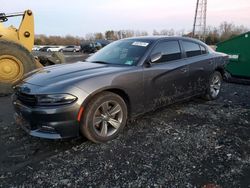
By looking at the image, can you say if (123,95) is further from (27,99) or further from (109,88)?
(27,99)

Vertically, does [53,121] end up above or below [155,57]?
below

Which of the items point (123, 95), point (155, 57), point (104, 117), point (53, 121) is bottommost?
point (104, 117)

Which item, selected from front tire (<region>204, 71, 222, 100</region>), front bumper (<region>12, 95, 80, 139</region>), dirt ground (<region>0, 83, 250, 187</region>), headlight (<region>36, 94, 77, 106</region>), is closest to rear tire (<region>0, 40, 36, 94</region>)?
dirt ground (<region>0, 83, 250, 187</region>)

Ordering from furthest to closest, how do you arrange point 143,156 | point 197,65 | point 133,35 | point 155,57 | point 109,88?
point 133,35 → point 197,65 → point 155,57 → point 109,88 → point 143,156

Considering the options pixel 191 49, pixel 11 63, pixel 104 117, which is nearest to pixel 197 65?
pixel 191 49

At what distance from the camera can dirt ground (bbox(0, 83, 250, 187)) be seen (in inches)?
111

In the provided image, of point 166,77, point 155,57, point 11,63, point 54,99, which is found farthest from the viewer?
point 11,63

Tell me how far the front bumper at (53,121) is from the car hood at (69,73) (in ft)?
1.27

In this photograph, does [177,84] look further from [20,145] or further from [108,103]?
[20,145]

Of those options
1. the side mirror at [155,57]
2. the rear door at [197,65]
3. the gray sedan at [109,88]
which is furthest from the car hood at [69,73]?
the rear door at [197,65]

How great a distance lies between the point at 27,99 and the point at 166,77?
235cm

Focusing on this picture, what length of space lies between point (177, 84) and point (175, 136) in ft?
3.75

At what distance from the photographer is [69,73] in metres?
3.68

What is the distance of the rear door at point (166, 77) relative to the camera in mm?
4180
